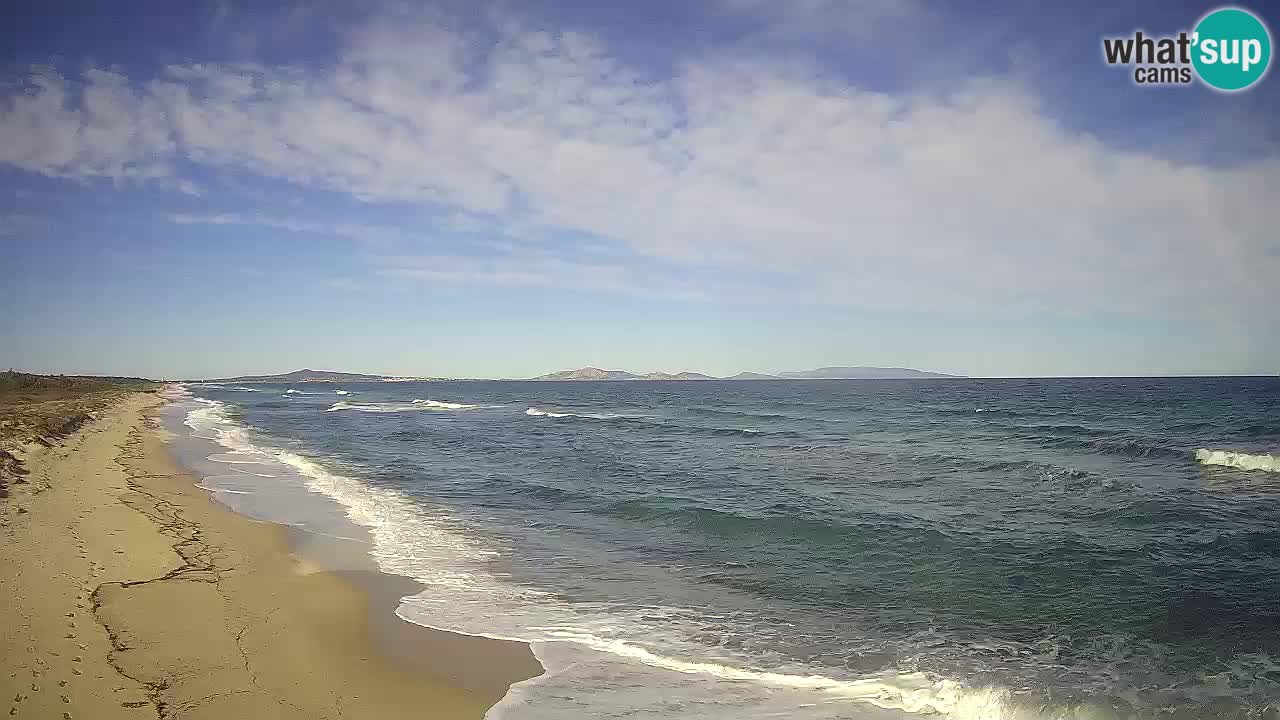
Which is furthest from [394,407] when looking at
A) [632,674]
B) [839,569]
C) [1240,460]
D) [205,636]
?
[632,674]

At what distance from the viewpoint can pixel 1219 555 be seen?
11.0 meters

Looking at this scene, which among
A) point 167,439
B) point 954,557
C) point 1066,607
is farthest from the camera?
point 167,439

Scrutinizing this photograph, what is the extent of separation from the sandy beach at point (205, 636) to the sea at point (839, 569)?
2.20 ft

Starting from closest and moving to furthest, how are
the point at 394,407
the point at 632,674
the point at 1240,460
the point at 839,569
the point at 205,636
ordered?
the point at 632,674 → the point at 205,636 → the point at 839,569 → the point at 1240,460 → the point at 394,407

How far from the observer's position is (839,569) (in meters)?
10.9

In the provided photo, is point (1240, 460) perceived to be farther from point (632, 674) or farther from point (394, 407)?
point (394, 407)

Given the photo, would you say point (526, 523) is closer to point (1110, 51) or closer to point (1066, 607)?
point (1066, 607)

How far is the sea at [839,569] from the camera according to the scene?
22.2ft

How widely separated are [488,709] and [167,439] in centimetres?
3158

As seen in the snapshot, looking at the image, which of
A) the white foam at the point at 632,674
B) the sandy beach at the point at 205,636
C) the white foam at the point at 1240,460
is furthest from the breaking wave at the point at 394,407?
the white foam at the point at 1240,460

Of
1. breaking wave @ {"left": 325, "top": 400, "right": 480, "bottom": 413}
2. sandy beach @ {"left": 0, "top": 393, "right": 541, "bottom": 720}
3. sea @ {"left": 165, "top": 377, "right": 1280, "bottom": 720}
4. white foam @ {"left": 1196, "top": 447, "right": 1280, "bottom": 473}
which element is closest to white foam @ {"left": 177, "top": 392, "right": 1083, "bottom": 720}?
sea @ {"left": 165, "top": 377, "right": 1280, "bottom": 720}

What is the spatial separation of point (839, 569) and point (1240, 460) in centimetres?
1865

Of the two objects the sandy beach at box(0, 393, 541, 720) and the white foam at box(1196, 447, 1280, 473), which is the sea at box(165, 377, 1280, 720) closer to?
the white foam at box(1196, 447, 1280, 473)

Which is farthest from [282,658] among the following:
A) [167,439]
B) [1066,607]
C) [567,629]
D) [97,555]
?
[167,439]
